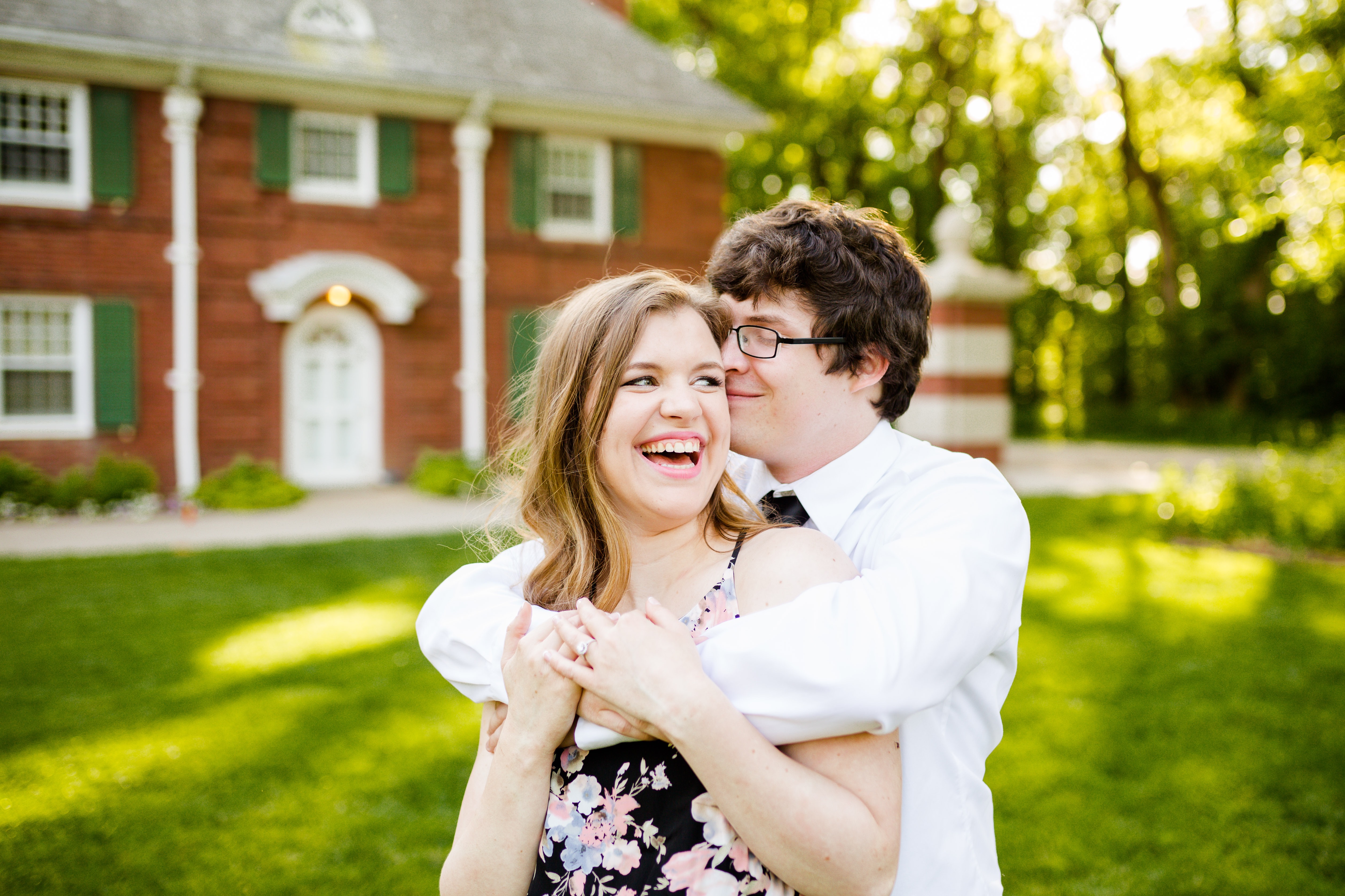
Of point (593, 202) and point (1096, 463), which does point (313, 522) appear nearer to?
point (593, 202)

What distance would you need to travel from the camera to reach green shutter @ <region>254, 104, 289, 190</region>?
1391 centimetres

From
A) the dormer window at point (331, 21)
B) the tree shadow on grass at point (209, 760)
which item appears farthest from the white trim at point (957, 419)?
the dormer window at point (331, 21)

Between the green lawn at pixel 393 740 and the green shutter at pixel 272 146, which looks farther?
the green shutter at pixel 272 146

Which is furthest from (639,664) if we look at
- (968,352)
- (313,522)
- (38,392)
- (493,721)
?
(38,392)

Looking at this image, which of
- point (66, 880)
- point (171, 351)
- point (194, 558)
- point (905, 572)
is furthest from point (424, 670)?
point (171, 351)

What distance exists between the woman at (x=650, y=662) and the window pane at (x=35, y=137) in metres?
14.3

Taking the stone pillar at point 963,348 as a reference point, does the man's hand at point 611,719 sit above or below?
below

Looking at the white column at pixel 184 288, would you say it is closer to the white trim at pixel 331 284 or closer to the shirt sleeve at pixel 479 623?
the white trim at pixel 331 284

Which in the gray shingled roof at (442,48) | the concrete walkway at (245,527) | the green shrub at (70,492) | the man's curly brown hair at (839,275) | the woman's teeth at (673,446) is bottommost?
the concrete walkway at (245,527)

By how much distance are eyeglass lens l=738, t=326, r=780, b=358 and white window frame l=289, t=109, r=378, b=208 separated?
44.9ft

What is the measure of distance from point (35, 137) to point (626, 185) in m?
8.30

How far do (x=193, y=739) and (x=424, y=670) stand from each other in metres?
1.39

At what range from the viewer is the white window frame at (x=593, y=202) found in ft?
52.0

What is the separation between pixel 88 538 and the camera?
10.4 metres
